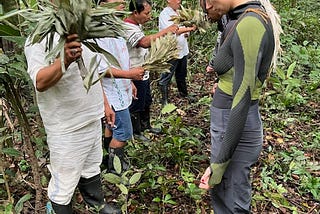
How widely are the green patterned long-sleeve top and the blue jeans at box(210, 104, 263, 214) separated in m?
0.09

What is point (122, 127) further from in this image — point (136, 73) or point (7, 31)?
point (7, 31)

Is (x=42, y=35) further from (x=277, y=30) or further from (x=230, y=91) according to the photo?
(x=277, y=30)

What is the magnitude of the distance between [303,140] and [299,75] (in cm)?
175

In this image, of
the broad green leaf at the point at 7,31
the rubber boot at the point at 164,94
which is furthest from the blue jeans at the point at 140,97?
the broad green leaf at the point at 7,31

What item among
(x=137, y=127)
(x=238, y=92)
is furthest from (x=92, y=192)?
(x=137, y=127)

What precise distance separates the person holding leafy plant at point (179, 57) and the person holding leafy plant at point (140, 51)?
1.32 feet

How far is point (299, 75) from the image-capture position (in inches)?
213

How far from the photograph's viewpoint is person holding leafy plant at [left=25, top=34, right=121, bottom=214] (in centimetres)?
193

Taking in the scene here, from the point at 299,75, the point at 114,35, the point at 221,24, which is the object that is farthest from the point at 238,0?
the point at 299,75

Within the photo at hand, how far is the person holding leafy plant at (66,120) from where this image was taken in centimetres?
193

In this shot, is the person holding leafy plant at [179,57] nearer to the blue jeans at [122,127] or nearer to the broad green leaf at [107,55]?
the blue jeans at [122,127]

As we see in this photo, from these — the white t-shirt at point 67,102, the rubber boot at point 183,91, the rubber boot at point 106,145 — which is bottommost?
the rubber boot at point 183,91

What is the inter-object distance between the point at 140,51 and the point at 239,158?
1.83 meters

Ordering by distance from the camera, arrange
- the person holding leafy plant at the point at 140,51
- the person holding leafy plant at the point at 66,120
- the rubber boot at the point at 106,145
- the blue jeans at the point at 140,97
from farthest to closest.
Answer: the blue jeans at the point at 140,97 → the person holding leafy plant at the point at 140,51 → the rubber boot at the point at 106,145 → the person holding leafy plant at the point at 66,120
